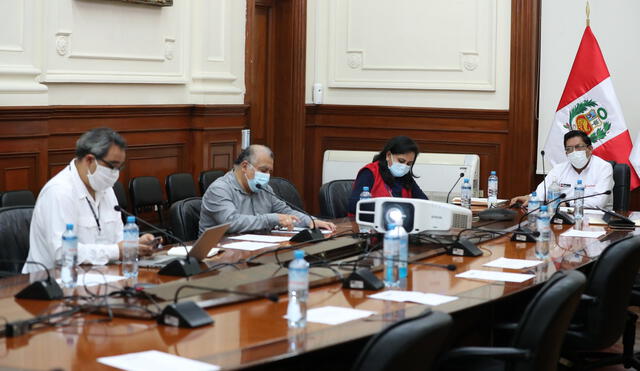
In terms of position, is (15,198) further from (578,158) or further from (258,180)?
(578,158)

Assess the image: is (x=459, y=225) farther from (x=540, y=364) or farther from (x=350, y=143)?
(x=350, y=143)

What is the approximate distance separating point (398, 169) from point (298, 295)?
3014mm

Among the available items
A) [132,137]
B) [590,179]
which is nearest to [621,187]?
[590,179]

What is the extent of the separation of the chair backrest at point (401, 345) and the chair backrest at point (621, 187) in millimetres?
4673

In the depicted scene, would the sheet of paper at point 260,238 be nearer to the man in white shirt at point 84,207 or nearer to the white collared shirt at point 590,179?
the man in white shirt at point 84,207

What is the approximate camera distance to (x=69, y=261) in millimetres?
3584

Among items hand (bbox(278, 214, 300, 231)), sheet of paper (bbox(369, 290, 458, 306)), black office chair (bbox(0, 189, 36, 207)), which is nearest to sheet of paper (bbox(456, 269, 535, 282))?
sheet of paper (bbox(369, 290, 458, 306))

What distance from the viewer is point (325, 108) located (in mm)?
9180

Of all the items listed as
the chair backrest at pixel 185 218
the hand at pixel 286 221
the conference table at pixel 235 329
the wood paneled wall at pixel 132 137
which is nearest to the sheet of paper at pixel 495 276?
the conference table at pixel 235 329

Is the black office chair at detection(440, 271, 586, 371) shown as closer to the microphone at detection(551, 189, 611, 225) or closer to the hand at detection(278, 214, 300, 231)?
the hand at detection(278, 214, 300, 231)

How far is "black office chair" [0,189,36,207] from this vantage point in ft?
17.5

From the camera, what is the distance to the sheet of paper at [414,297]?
11.2 feet

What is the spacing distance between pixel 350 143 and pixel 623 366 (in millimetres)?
4345

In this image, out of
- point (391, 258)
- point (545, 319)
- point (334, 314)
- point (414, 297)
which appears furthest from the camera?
point (391, 258)
